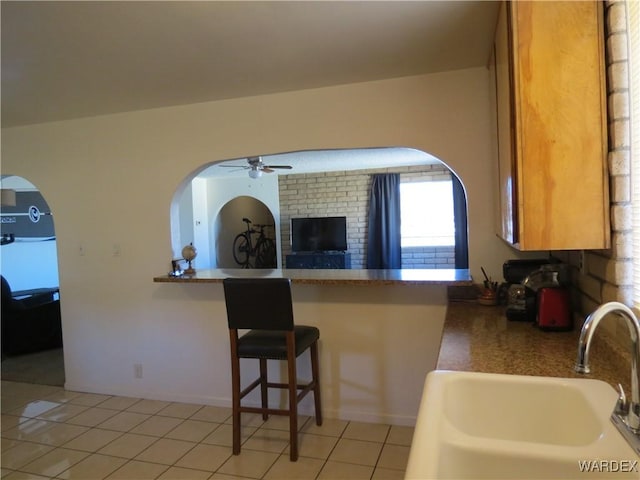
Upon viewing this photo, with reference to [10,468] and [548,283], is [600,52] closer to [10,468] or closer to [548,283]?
[548,283]

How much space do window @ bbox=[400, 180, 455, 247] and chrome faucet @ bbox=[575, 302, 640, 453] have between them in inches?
226

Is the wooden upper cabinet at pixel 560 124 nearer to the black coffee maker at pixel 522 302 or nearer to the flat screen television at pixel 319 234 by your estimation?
the black coffee maker at pixel 522 302

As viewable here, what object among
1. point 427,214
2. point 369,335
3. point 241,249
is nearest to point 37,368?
point 369,335

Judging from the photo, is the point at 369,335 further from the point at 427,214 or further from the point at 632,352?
the point at 427,214

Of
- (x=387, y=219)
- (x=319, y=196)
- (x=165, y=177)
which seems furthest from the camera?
(x=319, y=196)

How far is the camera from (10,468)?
2.29 metres

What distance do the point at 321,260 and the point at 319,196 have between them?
1.11 metres

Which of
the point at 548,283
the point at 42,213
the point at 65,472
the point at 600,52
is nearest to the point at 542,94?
the point at 600,52

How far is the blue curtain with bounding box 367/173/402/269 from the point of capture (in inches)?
259

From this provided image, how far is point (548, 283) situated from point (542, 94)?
89cm

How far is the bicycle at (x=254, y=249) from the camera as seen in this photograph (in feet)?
26.5

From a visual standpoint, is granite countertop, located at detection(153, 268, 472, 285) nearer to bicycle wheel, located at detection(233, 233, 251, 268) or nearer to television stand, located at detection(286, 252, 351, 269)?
television stand, located at detection(286, 252, 351, 269)

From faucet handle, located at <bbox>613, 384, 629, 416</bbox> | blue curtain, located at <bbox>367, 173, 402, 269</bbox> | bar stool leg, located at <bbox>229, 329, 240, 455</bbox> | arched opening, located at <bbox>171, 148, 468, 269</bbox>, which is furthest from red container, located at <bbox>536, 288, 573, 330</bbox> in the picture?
blue curtain, located at <bbox>367, 173, 402, 269</bbox>

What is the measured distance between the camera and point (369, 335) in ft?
8.75
